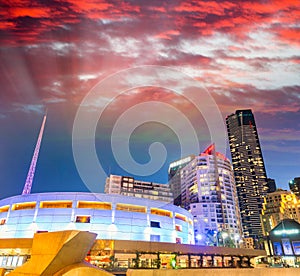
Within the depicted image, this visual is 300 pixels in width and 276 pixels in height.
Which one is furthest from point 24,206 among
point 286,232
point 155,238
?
point 286,232

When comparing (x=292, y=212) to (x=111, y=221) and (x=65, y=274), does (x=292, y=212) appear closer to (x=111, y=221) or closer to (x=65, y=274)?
(x=111, y=221)

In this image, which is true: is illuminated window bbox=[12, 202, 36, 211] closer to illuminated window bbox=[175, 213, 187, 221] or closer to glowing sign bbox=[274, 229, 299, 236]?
illuminated window bbox=[175, 213, 187, 221]

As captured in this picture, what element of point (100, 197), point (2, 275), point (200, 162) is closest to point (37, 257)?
point (2, 275)

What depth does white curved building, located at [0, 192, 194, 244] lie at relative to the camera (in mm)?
47406

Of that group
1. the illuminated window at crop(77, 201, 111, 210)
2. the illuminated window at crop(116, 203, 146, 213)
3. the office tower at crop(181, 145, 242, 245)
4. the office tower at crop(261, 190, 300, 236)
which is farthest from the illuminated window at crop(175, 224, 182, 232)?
the office tower at crop(261, 190, 300, 236)

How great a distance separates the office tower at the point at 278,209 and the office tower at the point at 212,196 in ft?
72.0

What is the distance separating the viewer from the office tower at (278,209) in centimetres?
14725

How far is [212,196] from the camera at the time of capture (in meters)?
145

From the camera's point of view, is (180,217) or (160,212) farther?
(180,217)

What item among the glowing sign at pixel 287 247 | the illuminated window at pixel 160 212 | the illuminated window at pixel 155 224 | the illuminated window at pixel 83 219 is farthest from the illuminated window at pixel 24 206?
the glowing sign at pixel 287 247

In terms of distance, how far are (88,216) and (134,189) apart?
121376 mm

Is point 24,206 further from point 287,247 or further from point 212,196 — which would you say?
point 212,196

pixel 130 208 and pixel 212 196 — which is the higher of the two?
pixel 212 196

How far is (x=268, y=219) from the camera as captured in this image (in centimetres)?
15600
